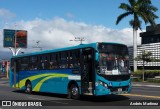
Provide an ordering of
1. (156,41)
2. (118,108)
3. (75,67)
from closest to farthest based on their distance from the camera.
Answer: (118,108)
(75,67)
(156,41)

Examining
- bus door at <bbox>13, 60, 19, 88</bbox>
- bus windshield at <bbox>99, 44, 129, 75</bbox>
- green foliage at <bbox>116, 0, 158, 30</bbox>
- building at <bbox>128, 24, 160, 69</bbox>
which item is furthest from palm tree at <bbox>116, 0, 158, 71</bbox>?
bus windshield at <bbox>99, 44, 129, 75</bbox>

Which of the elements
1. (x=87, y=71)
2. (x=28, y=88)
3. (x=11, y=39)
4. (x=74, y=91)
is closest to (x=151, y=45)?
(x=11, y=39)

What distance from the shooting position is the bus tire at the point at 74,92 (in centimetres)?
2008

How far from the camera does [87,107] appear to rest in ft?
54.0

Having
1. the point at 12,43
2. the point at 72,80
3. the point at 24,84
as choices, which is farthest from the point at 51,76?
the point at 12,43

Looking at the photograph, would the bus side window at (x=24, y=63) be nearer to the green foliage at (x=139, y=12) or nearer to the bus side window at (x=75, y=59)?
the bus side window at (x=75, y=59)

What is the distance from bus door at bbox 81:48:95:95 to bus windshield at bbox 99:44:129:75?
1.79 feet

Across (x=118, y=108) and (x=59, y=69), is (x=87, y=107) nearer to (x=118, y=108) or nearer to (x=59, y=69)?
(x=118, y=108)

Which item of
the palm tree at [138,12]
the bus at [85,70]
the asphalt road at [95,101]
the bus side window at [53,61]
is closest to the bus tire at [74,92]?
the bus at [85,70]

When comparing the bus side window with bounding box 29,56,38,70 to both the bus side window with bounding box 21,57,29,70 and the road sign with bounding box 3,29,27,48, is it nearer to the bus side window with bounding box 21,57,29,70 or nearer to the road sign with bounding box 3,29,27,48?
the bus side window with bounding box 21,57,29,70

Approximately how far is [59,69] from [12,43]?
62.7 metres

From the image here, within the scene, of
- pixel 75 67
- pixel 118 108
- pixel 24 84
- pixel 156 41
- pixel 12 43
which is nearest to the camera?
pixel 118 108

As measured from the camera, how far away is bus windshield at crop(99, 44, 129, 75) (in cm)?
1836

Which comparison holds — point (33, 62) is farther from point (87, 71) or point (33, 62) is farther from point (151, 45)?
point (151, 45)
